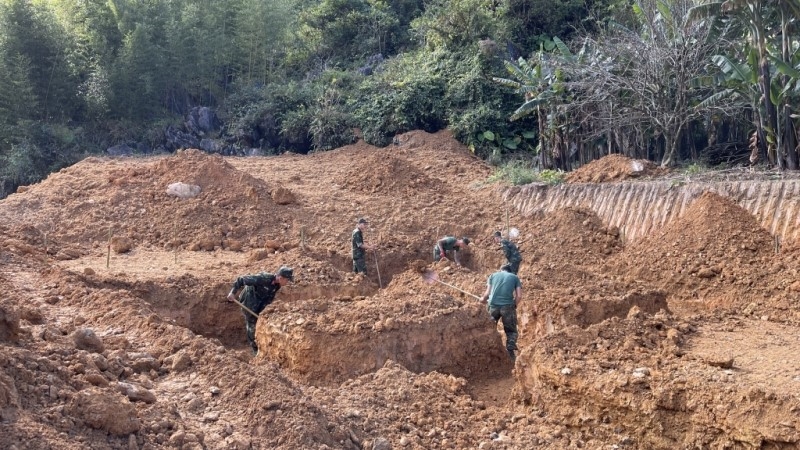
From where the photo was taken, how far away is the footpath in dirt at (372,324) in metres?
6.54

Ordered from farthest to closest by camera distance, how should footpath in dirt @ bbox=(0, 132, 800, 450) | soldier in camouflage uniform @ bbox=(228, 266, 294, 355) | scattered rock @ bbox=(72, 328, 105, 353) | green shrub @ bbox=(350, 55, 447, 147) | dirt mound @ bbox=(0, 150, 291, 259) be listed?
green shrub @ bbox=(350, 55, 447, 147) < dirt mound @ bbox=(0, 150, 291, 259) < soldier in camouflage uniform @ bbox=(228, 266, 294, 355) < scattered rock @ bbox=(72, 328, 105, 353) < footpath in dirt @ bbox=(0, 132, 800, 450)

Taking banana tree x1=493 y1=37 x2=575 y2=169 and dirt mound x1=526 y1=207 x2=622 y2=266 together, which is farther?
banana tree x1=493 y1=37 x2=575 y2=169

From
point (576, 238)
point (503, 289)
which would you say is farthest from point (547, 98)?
point (503, 289)

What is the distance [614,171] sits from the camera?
54.2 ft

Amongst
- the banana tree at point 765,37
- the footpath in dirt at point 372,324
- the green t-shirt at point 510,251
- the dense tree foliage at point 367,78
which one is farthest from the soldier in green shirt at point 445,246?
the banana tree at point 765,37

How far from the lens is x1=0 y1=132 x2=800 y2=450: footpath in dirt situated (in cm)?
654

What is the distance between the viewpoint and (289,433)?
6.30 m

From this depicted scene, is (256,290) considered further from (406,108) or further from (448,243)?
(406,108)

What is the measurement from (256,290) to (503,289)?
327 cm

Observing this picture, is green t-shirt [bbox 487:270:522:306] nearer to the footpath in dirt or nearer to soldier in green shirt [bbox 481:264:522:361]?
soldier in green shirt [bbox 481:264:522:361]

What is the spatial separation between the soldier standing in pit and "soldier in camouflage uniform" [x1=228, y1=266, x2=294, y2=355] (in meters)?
3.26

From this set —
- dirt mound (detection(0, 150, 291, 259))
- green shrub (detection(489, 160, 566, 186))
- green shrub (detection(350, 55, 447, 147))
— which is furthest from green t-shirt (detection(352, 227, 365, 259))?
green shrub (detection(350, 55, 447, 147))

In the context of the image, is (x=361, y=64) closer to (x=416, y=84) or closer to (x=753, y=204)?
(x=416, y=84)

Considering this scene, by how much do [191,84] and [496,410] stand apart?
70.2 feet
